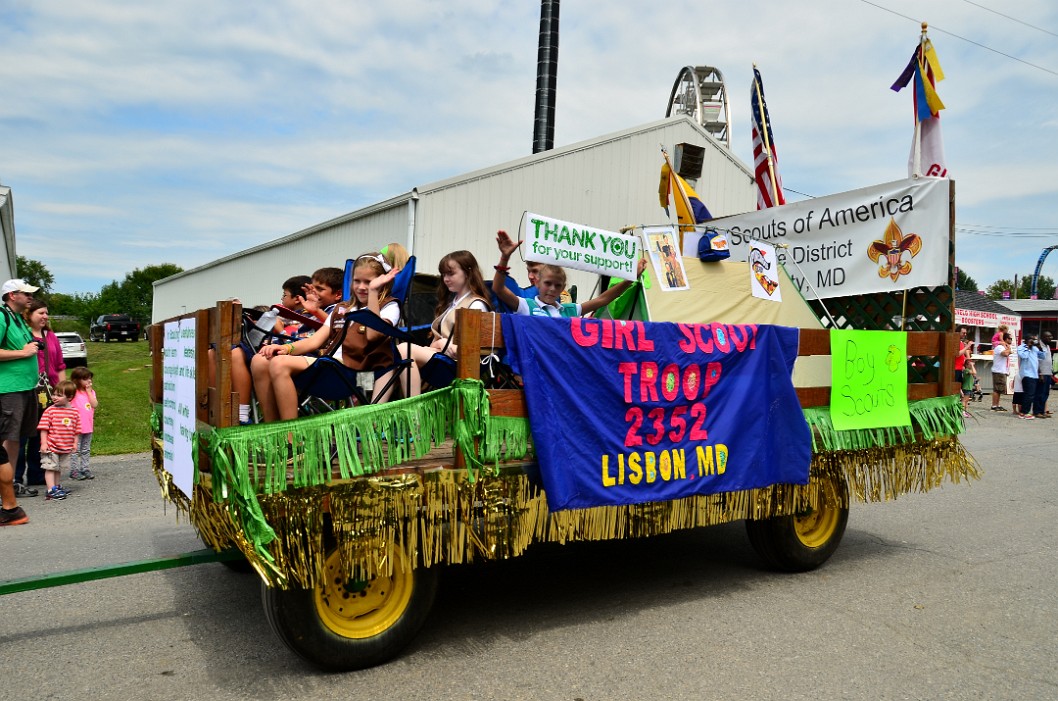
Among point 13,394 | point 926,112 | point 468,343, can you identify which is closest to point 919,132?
point 926,112

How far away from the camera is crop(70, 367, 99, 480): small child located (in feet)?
24.5

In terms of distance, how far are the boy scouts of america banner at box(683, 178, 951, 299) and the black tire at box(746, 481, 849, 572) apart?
182cm

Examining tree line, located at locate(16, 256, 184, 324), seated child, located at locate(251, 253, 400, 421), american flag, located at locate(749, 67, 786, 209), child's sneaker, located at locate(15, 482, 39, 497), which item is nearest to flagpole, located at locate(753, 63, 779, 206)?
american flag, located at locate(749, 67, 786, 209)

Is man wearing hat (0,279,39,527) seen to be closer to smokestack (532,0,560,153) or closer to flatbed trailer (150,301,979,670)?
flatbed trailer (150,301,979,670)

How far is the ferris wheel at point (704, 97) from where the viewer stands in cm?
2253

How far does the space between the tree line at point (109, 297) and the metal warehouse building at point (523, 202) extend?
74.7 meters

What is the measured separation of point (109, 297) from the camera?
95625 millimetres

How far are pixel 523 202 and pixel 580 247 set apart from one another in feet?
Result: 39.2

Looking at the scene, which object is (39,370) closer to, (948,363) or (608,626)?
(608,626)

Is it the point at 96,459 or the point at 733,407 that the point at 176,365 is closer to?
the point at 733,407

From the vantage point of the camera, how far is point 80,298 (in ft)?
339

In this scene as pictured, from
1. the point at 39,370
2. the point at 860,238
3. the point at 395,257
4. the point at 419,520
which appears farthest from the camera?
the point at 39,370

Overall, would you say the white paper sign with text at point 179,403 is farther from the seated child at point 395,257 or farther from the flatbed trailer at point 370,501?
the seated child at point 395,257

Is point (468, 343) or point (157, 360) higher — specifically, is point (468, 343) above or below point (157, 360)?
above
